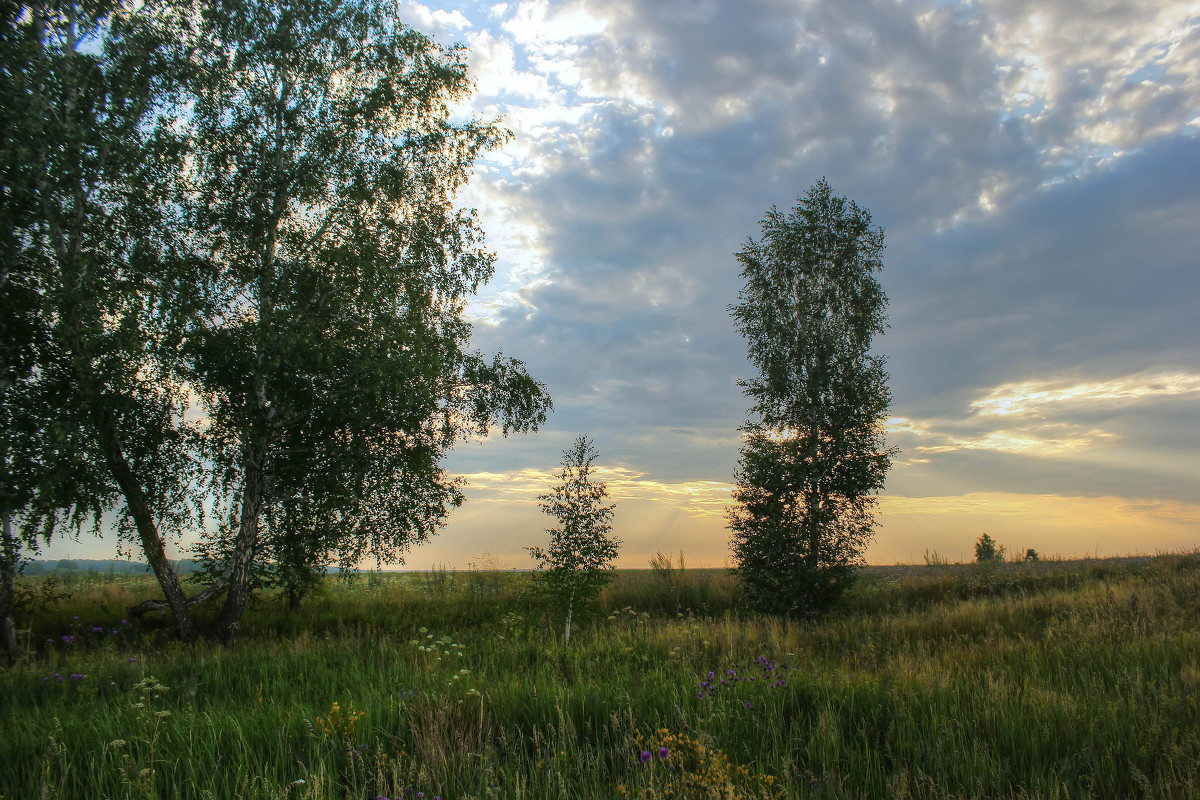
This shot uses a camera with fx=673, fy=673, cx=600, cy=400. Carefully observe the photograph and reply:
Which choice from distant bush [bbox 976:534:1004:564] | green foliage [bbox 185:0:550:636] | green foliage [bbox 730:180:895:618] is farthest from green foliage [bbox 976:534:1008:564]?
green foliage [bbox 185:0:550:636]

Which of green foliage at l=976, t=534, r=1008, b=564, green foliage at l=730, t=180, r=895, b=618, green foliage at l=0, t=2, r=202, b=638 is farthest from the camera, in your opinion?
green foliage at l=976, t=534, r=1008, b=564

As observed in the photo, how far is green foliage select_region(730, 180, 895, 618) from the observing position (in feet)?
66.1

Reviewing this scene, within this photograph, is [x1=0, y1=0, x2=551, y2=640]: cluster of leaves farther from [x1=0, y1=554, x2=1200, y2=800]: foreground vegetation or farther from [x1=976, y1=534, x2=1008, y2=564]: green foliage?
[x1=976, y1=534, x2=1008, y2=564]: green foliage

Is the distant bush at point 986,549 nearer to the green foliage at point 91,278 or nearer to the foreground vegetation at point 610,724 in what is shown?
the foreground vegetation at point 610,724

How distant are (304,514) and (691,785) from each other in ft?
44.2

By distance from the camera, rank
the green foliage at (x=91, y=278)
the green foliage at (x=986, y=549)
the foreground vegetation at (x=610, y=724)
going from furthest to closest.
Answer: the green foliage at (x=986, y=549) < the green foliage at (x=91, y=278) < the foreground vegetation at (x=610, y=724)

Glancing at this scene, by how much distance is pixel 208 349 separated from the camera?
13758mm

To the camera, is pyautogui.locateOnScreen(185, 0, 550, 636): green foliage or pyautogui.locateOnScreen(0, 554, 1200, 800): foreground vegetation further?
pyautogui.locateOnScreen(185, 0, 550, 636): green foliage

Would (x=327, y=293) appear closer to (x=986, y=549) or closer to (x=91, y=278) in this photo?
(x=91, y=278)

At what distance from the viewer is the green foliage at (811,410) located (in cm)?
2014

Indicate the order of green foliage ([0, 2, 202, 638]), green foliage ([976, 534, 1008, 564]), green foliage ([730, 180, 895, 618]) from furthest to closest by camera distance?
green foliage ([976, 534, 1008, 564])
green foliage ([730, 180, 895, 618])
green foliage ([0, 2, 202, 638])

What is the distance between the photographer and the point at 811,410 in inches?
843

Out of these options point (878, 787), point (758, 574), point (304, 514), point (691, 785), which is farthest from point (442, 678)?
point (758, 574)

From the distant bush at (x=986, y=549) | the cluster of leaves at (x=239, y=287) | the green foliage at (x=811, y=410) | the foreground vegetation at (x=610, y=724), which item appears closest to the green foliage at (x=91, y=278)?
the cluster of leaves at (x=239, y=287)
